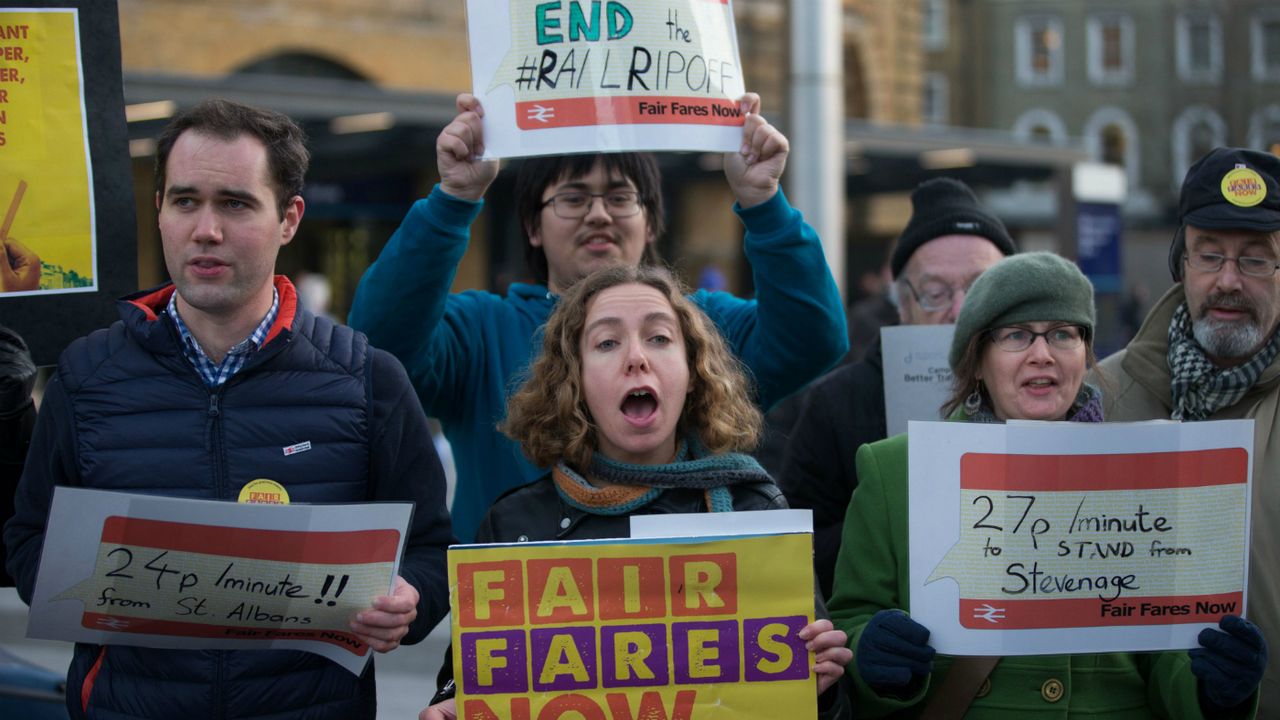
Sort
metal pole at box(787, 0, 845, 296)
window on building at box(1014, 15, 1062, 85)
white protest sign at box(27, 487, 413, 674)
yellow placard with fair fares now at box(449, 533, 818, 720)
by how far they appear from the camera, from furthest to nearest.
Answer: window on building at box(1014, 15, 1062, 85), metal pole at box(787, 0, 845, 296), yellow placard with fair fares now at box(449, 533, 818, 720), white protest sign at box(27, 487, 413, 674)

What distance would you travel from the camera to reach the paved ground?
6.92m

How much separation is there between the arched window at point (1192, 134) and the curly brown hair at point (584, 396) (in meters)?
42.7

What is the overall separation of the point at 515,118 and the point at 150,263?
52.3ft

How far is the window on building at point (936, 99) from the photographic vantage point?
156ft

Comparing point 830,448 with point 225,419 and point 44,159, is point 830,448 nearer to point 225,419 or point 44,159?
point 225,419

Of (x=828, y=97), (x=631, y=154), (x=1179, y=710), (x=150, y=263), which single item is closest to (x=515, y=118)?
(x=631, y=154)

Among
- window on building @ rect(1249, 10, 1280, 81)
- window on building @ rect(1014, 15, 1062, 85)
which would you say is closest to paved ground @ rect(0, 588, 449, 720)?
window on building @ rect(1249, 10, 1280, 81)

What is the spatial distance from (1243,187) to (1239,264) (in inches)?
6.9

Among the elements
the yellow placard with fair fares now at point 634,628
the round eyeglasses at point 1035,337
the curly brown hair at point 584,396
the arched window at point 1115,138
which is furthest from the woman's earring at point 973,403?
the arched window at point 1115,138

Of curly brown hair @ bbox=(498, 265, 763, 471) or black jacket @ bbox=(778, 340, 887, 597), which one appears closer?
curly brown hair @ bbox=(498, 265, 763, 471)

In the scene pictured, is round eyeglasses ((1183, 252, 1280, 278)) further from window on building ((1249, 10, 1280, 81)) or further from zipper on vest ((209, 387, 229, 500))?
window on building ((1249, 10, 1280, 81))

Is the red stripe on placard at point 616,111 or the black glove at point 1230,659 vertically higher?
the red stripe on placard at point 616,111

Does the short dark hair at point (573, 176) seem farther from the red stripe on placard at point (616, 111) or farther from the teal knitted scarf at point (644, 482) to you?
the teal knitted scarf at point (644, 482)

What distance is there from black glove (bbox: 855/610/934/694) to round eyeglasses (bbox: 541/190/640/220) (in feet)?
4.24
